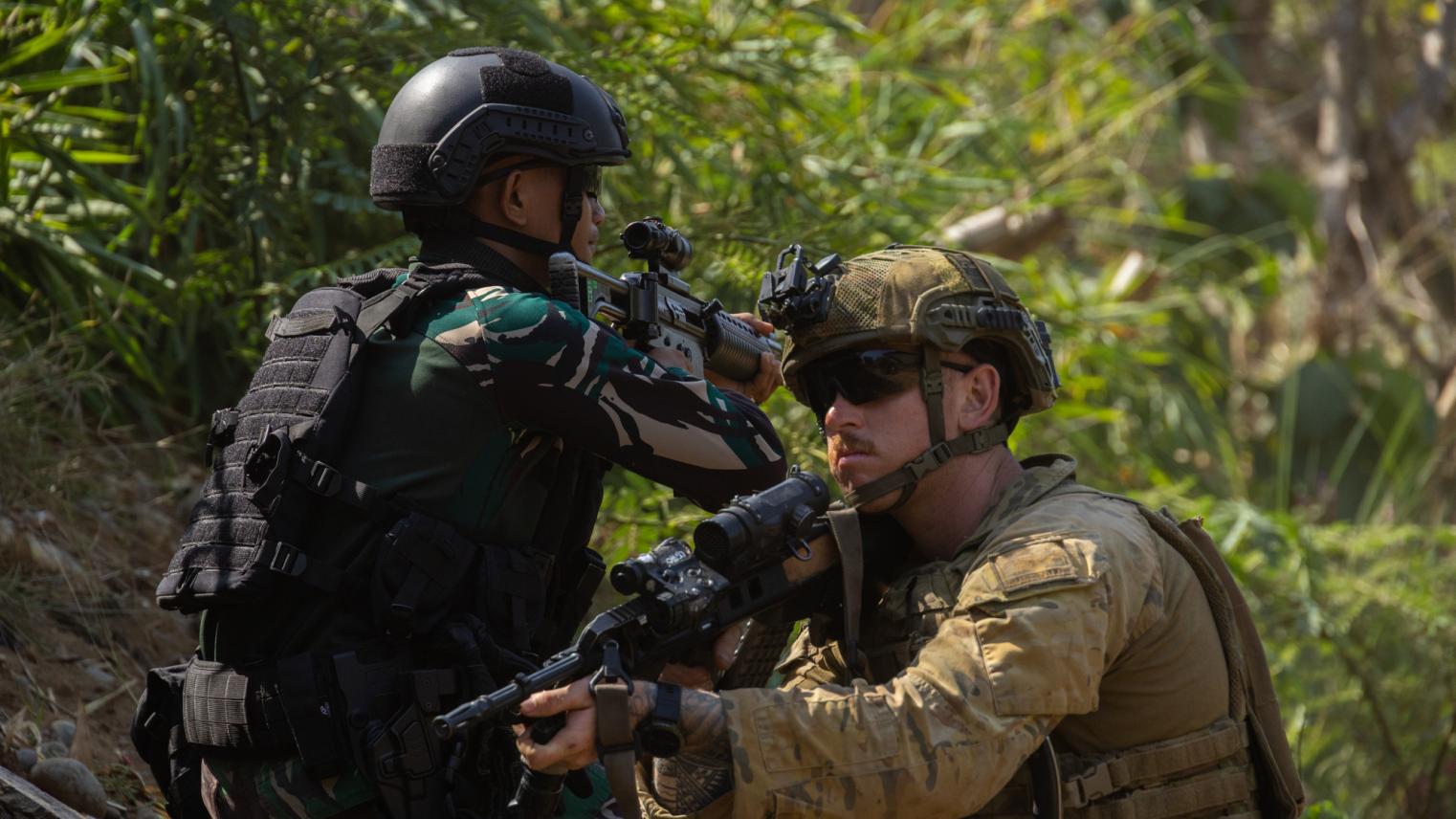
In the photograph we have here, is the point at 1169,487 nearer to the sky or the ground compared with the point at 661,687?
nearer to the ground

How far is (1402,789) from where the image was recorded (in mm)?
6035

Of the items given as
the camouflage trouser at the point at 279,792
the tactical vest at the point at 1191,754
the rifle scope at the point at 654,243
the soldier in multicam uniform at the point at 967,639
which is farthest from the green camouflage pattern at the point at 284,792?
the rifle scope at the point at 654,243

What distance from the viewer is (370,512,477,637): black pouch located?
2568mm

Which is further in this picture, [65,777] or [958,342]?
[65,777]

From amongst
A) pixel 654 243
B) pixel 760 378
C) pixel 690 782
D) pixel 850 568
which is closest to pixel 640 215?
pixel 760 378

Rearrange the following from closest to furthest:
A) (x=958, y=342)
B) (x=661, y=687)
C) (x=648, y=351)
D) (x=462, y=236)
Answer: (x=661, y=687) → (x=958, y=342) → (x=462, y=236) → (x=648, y=351)

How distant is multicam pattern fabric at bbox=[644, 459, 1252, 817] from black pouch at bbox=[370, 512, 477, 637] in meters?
0.49

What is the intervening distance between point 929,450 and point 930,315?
25 centimetres

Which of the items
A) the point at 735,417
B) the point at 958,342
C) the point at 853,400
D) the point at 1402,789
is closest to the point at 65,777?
the point at 735,417

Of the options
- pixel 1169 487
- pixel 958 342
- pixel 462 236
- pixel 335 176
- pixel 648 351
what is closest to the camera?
pixel 958 342

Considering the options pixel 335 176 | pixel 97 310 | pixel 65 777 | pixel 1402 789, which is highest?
pixel 335 176

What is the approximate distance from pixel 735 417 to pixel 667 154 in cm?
246

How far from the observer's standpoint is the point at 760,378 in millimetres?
3445

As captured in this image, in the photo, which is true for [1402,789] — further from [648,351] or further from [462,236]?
[462,236]
